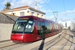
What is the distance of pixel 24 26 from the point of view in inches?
357

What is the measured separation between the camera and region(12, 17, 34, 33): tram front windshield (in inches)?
354

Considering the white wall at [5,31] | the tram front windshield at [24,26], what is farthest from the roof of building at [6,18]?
the tram front windshield at [24,26]

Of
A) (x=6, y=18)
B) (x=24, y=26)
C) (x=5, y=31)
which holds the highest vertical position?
(x=6, y=18)

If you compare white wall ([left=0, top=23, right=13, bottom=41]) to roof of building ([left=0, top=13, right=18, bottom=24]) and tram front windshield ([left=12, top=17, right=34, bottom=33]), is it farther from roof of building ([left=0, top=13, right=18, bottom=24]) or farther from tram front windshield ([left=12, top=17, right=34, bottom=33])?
tram front windshield ([left=12, top=17, right=34, bottom=33])

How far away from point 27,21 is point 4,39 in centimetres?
457

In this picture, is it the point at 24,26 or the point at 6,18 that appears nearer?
the point at 24,26

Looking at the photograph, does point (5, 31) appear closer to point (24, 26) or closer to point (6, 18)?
point (6, 18)

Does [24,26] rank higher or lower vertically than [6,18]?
lower

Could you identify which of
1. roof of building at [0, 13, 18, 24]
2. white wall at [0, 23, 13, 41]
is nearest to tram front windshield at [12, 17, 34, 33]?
white wall at [0, 23, 13, 41]

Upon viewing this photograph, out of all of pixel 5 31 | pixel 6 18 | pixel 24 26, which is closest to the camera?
pixel 24 26

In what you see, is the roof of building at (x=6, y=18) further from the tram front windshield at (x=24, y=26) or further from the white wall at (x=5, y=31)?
the tram front windshield at (x=24, y=26)

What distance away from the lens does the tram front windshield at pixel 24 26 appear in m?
8.99

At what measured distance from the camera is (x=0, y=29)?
11.1 metres

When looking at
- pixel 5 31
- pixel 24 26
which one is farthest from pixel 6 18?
pixel 24 26
